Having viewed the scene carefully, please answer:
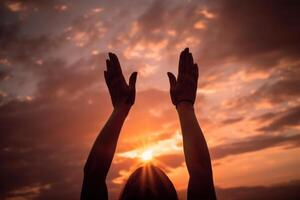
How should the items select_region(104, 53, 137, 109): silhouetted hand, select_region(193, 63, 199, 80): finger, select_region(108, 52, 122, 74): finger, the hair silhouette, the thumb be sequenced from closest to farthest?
the hair silhouette → select_region(104, 53, 137, 109): silhouetted hand → select_region(193, 63, 199, 80): finger → the thumb → select_region(108, 52, 122, 74): finger

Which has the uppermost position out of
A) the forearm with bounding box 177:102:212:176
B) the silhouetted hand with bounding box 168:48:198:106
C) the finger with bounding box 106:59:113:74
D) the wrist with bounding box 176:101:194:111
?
the finger with bounding box 106:59:113:74

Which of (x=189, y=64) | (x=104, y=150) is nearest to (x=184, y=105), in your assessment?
(x=189, y=64)

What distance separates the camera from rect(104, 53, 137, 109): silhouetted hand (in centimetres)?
631

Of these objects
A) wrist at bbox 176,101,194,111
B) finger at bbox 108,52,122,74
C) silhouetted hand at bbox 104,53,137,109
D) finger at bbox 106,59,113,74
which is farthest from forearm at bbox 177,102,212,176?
finger at bbox 106,59,113,74

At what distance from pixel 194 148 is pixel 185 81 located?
7.62ft

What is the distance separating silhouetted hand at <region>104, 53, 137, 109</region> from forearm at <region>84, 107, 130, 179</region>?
1092 mm

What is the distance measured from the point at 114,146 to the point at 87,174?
59cm

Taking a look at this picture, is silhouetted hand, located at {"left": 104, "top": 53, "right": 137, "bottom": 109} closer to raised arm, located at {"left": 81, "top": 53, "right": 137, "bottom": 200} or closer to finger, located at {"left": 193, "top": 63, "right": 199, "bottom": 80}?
raised arm, located at {"left": 81, "top": 53, "right": 137, "bottom": 200}

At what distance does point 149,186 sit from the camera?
435 cm

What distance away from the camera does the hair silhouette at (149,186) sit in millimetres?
4293

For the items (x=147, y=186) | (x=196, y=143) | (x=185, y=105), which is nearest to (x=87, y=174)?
(x=147, y=186)

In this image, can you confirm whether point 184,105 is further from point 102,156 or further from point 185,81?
point 102,156

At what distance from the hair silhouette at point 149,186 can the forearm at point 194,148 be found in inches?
16.6

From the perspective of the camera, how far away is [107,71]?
7227 millimetres
